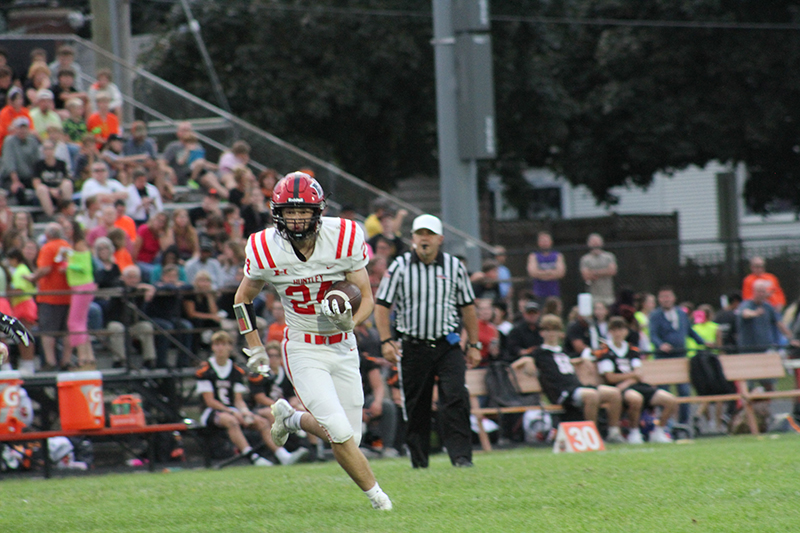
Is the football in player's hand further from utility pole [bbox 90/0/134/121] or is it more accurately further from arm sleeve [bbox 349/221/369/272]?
utility pole [bbox 90/0/134/121]

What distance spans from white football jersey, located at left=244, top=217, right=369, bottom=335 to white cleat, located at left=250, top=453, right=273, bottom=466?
560 cm

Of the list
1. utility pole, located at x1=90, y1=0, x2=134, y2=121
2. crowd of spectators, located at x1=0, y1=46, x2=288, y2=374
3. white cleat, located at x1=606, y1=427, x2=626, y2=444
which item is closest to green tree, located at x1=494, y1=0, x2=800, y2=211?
utility pole, located at x1=90, y1=0, x2=134, y2=121

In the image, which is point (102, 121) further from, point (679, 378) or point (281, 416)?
point (281, 416)

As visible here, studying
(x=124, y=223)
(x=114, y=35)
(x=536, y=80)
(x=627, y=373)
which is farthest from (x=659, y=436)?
(x=536, y=80)

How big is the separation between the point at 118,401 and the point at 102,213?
280cm

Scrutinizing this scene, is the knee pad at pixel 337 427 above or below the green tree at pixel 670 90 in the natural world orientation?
below

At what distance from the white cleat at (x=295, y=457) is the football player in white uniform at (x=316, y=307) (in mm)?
5255

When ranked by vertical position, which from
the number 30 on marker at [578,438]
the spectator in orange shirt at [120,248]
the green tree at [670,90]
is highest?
the green tree at [670,90]

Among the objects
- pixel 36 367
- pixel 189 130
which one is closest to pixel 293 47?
pixel 189 130

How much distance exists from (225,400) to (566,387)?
3904 mm

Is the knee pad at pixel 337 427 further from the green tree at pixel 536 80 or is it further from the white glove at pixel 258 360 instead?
the green tree at pixel 536 80

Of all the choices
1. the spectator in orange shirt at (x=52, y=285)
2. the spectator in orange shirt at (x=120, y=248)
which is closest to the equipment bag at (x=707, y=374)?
the spectator in orange shirt at (x=120, y=248)

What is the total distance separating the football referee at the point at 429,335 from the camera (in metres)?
9.52

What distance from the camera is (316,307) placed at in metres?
7.00
